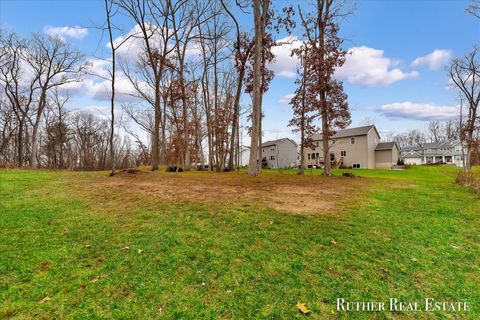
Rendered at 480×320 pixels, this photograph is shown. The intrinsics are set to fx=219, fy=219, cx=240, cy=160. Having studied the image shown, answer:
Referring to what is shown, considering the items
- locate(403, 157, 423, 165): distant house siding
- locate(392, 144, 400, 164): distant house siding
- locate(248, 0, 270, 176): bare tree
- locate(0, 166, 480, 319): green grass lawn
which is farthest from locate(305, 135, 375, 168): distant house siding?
locate(403, 157, 423, 165): distant house siding

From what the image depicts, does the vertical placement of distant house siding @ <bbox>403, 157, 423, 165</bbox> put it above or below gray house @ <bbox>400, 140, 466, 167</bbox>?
below

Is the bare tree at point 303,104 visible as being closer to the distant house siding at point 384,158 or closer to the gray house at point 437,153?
the distant house siding at point 384,158

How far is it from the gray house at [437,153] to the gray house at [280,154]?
2608 cm

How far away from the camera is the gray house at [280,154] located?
4122 centimetres

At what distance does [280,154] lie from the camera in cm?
4150

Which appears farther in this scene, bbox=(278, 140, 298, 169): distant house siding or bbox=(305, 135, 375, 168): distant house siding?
bbox=(278, 140, 298, 169): distant house siding

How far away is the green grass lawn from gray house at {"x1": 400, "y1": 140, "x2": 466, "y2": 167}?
5524 cm

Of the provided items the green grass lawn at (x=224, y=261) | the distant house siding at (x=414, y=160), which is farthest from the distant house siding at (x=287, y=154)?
the green grass lawn at (x=224, y=261)

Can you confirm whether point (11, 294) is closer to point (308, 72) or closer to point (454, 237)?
point (454, 237)

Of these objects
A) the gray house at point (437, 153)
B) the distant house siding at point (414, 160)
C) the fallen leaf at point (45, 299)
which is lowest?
the fallen leaf at point (45, 299)

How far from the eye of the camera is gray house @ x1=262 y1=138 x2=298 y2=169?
4122 centimetres

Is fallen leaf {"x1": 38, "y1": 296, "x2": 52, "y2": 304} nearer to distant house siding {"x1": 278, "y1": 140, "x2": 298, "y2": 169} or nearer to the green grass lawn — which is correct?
the green grass lawn

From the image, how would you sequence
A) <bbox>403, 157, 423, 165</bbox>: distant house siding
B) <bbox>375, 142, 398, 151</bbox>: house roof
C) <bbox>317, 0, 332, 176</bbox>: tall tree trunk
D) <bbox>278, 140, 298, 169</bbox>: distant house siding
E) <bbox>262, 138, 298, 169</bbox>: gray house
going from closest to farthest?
<bbox>317, 0, 332, 176</bbox>: tall tree trunk
<bbox>375, 142, 398, 151</bbox>: house roof
<bbox>262, 138, 298, 169</bbox>: gray house
<bbox>278, 140, 298, 169</bbox>: distant house siding
<bbox>403, 157, 423, 165</bbox>: distant house siding

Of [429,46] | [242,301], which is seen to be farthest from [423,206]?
[429,46]
